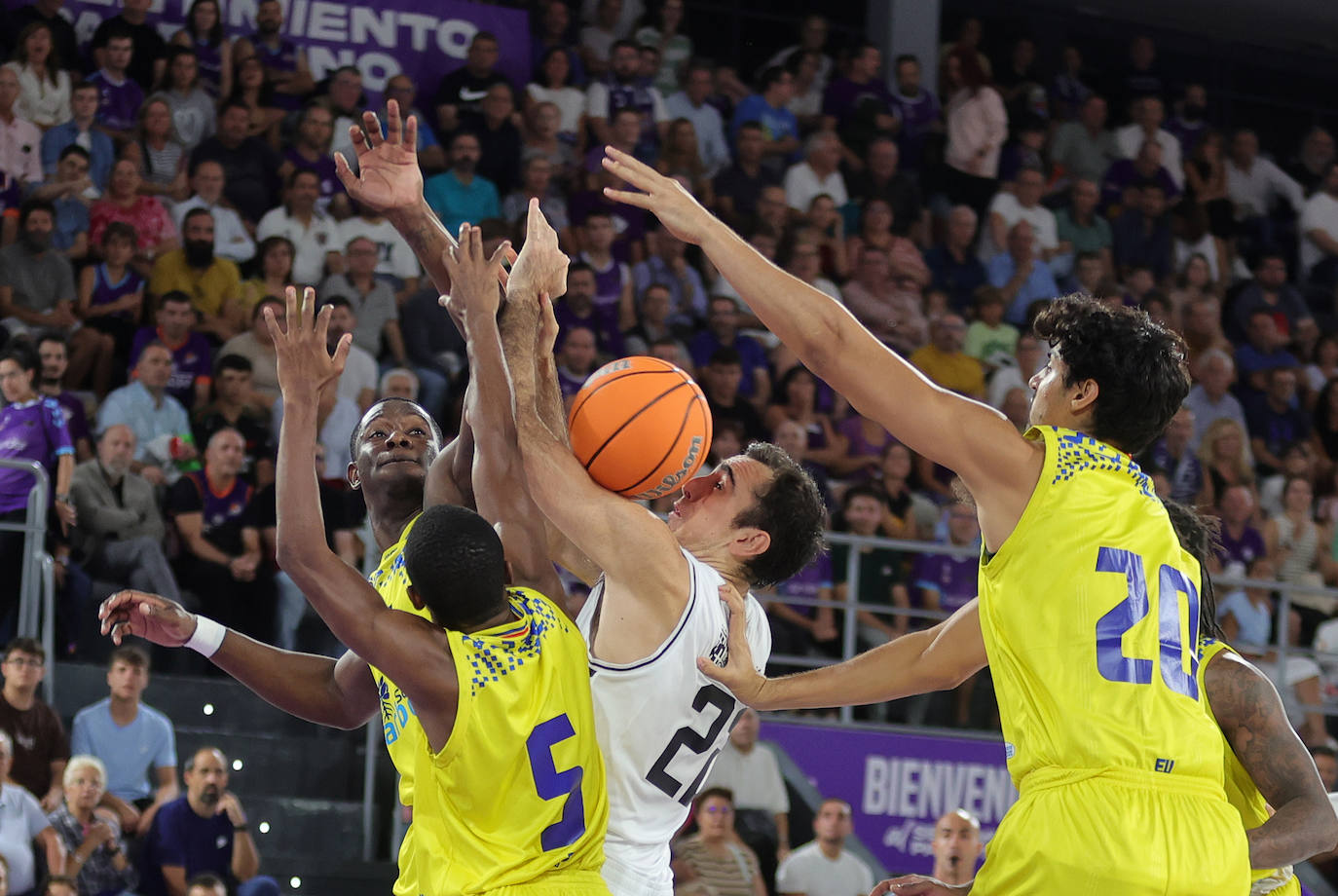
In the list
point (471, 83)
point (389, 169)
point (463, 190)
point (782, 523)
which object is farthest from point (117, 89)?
point (782, 523)

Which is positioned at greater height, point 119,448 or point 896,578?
point 119,448

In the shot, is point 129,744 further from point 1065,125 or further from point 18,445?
point 1065,125

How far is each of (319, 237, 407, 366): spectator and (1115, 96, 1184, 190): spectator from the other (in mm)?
7905

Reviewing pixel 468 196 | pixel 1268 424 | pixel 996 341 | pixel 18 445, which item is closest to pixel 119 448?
pixel 18 445

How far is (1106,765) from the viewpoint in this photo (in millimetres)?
3453

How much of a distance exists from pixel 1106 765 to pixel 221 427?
7.10 metres

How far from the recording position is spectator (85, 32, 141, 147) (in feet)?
36.2

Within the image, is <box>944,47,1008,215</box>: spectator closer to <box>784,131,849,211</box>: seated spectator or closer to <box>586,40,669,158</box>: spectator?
<box>784,131,849,211</box>: seated spectator

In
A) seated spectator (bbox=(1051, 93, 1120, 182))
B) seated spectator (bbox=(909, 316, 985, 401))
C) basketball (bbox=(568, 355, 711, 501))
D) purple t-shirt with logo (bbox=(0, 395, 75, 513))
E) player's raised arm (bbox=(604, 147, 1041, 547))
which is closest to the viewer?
player's raised arm (bbox=(604, 147, 1041, 547))

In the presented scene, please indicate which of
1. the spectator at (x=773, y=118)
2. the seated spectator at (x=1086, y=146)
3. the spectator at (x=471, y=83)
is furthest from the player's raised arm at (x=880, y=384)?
the seated spectator at (x=1086, y=146)

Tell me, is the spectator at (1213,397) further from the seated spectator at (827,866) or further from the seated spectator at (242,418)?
the seated spectator at (242,418)

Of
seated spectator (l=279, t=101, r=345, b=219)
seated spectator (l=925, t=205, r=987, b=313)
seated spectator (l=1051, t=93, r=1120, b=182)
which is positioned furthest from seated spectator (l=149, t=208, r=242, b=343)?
seated spectator (l=1051, t=93, r=1120, b=182)

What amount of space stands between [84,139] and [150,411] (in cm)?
223

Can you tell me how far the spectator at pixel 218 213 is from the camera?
10.7 meters
